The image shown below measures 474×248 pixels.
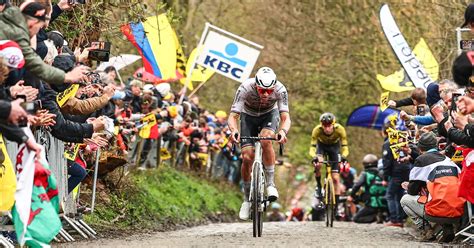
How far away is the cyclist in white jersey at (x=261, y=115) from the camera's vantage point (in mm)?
14945

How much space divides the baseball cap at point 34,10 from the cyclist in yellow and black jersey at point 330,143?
426 inches

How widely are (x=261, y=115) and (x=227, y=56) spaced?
1047 cm

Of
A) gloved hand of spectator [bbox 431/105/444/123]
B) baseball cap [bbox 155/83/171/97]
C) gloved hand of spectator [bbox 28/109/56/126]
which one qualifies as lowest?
gloved hand of spectator [bbox 28/109/56/126]

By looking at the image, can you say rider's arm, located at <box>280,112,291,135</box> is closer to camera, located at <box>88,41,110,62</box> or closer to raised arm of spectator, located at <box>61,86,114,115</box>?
raised arm of spectator, located at <box>61,86,114,115</box>

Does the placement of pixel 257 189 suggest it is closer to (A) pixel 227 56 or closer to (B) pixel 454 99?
(B) pixel 454 99

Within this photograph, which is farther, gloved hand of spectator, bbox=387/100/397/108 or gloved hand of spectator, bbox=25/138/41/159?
gloved hand of spectator, bbox=387/100/397/108

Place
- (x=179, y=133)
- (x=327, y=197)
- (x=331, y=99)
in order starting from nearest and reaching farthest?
1. (x=327, y=197)
2. (x=179, y=133)
3. (x=331, y=99)

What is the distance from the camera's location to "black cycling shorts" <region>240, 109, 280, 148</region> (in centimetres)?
1561

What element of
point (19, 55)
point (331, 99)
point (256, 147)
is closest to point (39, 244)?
point (19, 55)

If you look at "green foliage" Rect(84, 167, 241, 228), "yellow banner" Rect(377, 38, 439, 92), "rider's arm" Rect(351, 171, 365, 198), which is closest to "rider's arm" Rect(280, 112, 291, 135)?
"green foliage" Rect(84, 167, 241, 228)

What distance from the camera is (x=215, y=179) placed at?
27234mm

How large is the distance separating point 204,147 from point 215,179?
2179mm

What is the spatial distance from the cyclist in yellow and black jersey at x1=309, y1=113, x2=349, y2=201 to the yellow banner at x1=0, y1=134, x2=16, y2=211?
10937 millimetres

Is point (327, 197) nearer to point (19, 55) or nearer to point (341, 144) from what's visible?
point (341, 144)
